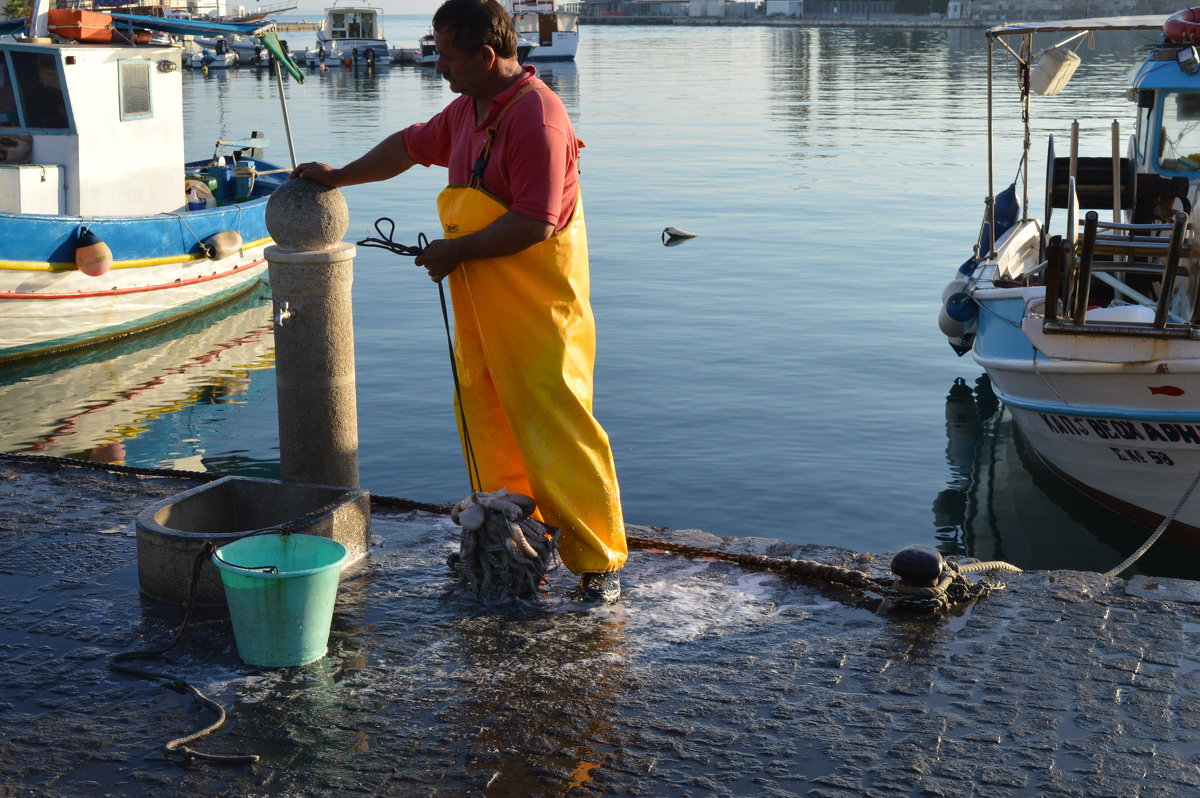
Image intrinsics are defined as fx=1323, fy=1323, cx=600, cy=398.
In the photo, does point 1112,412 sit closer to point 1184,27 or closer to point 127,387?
point 1184,27

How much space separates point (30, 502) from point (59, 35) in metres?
9.70

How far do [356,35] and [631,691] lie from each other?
73577 millimetres

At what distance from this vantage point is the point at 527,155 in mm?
4316

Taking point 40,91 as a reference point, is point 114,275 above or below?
below

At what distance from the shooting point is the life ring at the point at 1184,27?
34.4 ft

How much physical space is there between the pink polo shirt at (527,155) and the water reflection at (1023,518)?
5.90 metres

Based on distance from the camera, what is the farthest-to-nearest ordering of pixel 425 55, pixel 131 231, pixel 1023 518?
pixel 425 55 < pixel 131 231 < pixel 1023 518

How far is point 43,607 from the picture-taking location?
4703mm

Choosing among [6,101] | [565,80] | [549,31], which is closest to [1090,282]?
[6,101]

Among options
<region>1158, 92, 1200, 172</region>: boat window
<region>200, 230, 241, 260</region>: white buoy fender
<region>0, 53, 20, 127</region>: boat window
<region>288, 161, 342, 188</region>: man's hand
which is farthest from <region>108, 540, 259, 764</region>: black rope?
<region>200, 230, 241, 260</region>: white buoy fender

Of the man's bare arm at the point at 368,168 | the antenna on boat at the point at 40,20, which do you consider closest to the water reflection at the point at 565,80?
the antenna on boat at the point at 40,20

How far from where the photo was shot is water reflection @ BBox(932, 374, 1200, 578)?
29.8ft

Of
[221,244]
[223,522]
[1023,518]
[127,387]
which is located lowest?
[1023,518]

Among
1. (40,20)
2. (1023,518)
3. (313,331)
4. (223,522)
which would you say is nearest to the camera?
(313,331)
